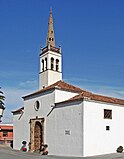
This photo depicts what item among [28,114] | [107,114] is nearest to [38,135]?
[28,114]

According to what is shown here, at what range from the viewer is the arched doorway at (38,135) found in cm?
2918

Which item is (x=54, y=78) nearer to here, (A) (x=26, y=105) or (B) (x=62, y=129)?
(A) (x=26, y=105)

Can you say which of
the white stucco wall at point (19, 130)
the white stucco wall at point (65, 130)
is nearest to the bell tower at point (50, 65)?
the white stucco wall at point (19, 130)

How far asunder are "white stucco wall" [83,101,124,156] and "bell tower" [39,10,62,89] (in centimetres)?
1053

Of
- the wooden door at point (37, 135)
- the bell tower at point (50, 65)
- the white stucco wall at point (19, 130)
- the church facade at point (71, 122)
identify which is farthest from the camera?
the bell tower at point (50, 65)

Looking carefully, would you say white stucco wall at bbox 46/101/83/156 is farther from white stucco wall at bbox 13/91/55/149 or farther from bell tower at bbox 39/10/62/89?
bell tower at bbox 39/10/62/89

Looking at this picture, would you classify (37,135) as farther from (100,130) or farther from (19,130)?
(100,130)

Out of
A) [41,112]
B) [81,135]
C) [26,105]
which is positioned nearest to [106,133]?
[81,135]

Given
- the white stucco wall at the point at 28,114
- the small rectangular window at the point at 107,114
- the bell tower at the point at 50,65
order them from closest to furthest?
1. the small rectangular window at the point at 107,114
2. the white stucco wall at the point at 28,114
3. the bell tower at the point at 50,65

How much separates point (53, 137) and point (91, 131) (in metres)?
4.67

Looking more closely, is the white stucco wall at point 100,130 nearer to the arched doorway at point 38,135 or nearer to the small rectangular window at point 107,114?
the small rectangular window at point 107,114

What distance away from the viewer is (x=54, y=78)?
113 feet

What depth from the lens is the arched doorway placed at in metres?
29.2

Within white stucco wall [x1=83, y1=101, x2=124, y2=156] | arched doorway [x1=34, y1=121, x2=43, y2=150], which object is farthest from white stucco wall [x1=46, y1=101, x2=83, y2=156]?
arched doorway [x1=34, y1=121, x2=43, y2=150]
